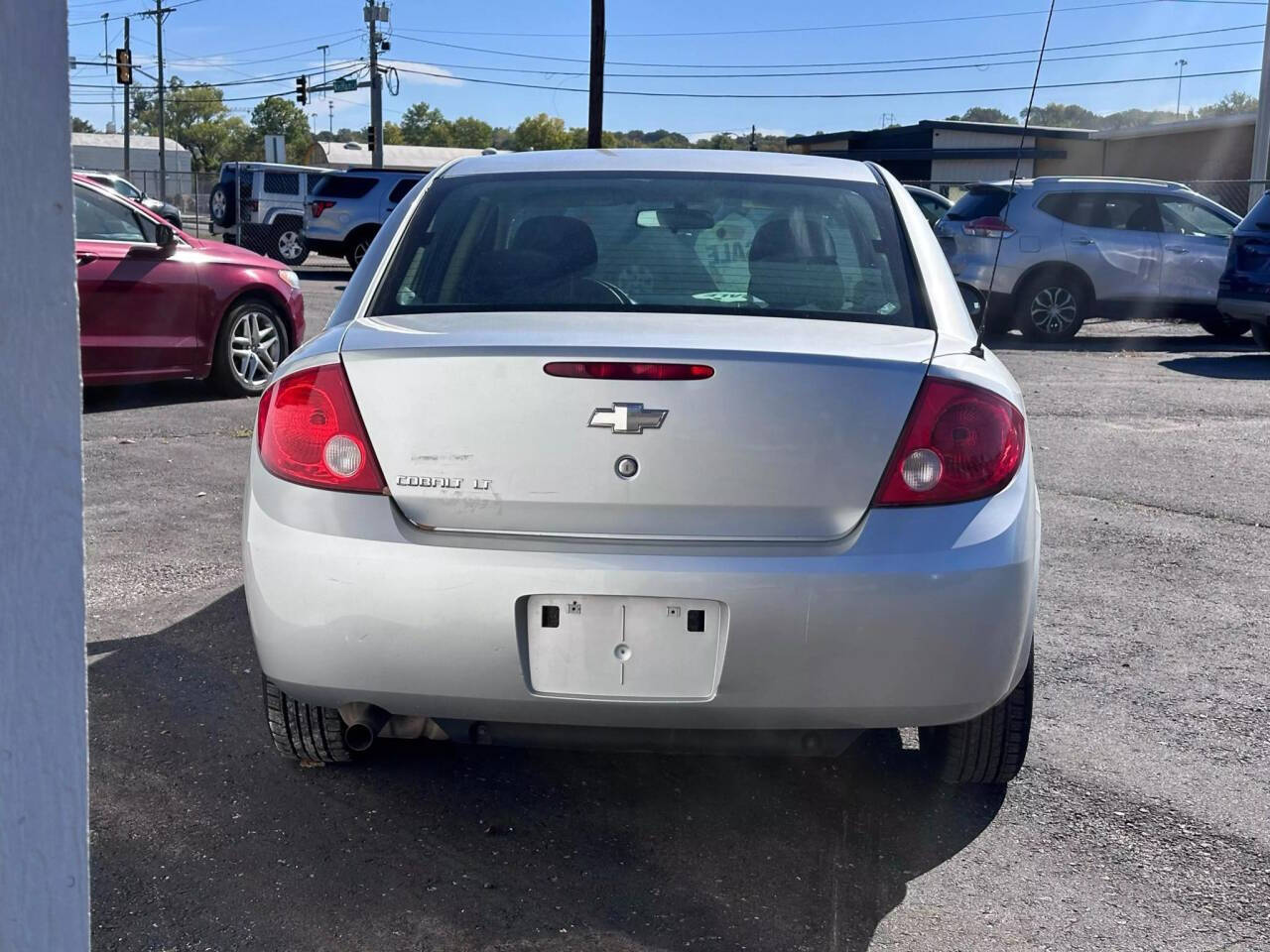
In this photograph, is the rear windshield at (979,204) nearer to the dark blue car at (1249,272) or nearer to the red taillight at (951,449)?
the dark blue car at (1249,272)

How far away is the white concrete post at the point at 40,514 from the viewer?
1.55m

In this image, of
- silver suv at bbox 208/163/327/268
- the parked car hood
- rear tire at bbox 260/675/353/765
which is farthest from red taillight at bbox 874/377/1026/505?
silver suv at bbox 208/163/327/268

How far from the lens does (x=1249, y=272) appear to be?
1332 cm

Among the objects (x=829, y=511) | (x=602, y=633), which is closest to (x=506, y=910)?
(x=602, y=633)

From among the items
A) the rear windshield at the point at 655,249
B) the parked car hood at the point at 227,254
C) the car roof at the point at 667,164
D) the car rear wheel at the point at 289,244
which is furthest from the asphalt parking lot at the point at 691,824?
the car rear wheel at the point at 289,244

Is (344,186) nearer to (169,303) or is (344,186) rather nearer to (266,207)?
(266,207)

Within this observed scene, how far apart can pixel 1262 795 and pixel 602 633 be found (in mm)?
1854

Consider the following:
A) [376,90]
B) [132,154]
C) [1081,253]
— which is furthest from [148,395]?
[132,154]

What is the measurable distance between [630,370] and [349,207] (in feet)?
79.7

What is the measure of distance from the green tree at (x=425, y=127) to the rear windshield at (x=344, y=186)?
381 feet

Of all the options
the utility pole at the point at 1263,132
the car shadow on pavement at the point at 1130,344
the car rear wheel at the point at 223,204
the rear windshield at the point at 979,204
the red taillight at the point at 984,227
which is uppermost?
the utility pole at the point at 1263,132

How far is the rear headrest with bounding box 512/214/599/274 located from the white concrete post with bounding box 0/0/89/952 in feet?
6.60

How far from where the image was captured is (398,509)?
2.93m

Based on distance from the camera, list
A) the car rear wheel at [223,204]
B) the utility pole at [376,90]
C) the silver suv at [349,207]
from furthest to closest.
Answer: the utility pole at [376,90]
the car rear wheel at [223,204]
the silver suv at [349,207]
